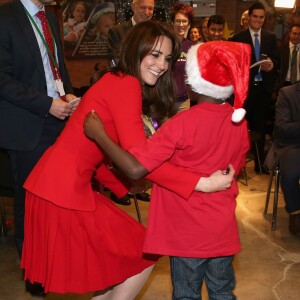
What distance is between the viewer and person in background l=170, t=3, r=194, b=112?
4516 mm

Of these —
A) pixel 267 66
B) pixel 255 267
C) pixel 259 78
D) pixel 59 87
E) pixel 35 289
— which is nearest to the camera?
pixel 59 87

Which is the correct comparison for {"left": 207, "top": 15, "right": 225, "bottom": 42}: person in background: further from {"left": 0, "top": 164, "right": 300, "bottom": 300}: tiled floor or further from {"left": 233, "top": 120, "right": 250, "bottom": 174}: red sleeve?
{"left": 233, "top": 120, "right": 250, "bottom": 174}: red sleeve

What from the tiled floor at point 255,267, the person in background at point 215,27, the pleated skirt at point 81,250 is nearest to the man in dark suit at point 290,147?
the tiled floor at point 255,267

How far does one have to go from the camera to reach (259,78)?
5.70 metres

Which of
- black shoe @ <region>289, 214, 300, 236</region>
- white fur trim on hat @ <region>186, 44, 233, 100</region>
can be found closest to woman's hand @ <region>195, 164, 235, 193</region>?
white fur trim on hat @ <region>186, 44, 233, 100</region>

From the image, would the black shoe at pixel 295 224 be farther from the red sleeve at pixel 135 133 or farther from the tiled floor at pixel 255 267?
the red sleeve at pixel 135 133

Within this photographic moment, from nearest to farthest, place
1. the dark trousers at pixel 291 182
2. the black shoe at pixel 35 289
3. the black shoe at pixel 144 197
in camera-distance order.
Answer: the black shoe at pixel 35 289 < the dark trousers at pixel 291 182 < the black shoe at pixel 144 197

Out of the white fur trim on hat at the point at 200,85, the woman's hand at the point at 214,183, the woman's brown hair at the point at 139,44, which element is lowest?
the woman's hand at the point at 214,183

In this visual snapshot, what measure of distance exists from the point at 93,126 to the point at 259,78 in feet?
13.7

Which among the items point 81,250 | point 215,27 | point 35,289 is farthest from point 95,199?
point 215,27

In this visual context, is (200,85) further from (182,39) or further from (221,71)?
(182,39)

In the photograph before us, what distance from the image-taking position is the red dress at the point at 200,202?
186cm

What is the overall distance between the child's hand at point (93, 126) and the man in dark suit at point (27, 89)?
2.45 feet

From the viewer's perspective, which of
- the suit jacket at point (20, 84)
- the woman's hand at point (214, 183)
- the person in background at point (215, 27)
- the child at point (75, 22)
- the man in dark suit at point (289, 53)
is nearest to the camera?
the woman's hand at point (214, 183)
